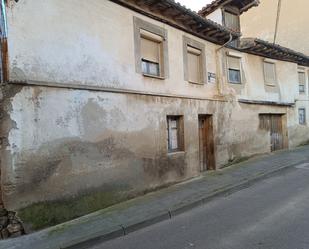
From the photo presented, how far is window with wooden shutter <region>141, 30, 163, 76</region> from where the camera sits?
9.51 m

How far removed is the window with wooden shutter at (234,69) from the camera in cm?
1366

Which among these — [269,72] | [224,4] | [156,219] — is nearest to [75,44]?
→ [156,219]

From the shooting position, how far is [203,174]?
11.3 meters

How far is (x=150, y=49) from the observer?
974 cm

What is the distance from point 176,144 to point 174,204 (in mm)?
3141

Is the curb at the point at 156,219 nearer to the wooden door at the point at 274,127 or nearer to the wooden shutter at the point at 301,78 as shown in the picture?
the wooden door at the point at 274,127

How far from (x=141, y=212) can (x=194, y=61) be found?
20.4ft

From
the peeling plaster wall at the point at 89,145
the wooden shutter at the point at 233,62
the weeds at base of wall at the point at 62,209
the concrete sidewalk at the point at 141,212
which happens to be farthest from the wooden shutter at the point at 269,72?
the weeds at base of wall at the point at 62,209

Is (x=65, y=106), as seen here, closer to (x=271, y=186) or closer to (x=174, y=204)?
(x=174, y=204)

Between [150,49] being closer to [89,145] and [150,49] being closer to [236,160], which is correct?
[89,145]

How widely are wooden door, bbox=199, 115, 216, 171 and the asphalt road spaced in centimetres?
341

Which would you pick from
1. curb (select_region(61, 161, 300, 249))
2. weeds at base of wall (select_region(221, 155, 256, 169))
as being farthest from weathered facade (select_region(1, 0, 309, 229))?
curb (select_region(61, 161, 300, 249))

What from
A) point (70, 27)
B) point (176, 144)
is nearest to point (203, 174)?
point (176, 144)

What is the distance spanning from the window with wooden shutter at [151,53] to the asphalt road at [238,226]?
394cm
